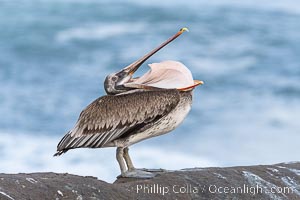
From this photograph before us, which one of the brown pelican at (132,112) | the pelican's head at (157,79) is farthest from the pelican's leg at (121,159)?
the pelican's head at (157,79)

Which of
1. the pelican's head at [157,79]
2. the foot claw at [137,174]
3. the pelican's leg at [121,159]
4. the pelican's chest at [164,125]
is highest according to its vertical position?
the pelican's head at [157,79]

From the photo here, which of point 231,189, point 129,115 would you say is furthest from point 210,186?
point 129,115

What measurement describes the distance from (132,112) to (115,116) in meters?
0.13

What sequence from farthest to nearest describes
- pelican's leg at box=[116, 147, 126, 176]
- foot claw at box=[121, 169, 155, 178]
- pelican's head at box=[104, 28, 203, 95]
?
pelican's head at box=[104, 28, 203, 95] < pelican's leg at box=[116, 147, 126, 176] < foot claw at box=[121, 169, 155, 178]

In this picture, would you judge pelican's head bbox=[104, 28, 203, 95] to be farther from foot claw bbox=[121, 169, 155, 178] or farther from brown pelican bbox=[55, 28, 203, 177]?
foot claw bbox=[121, 169, 155, 178]

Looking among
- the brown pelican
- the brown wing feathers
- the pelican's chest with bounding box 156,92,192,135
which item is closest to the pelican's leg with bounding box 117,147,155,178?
the brown pelican

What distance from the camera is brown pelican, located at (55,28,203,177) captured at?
23.7 ft

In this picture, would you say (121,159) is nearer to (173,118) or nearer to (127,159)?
(127,159)

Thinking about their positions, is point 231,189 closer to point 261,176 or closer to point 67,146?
point 261,176

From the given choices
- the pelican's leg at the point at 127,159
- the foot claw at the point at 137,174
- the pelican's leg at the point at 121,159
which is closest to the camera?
the foot claw at the point at 137,174

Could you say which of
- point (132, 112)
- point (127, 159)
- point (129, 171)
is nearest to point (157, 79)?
point (132, 112)

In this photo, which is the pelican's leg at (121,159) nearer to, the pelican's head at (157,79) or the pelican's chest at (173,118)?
the pelican's chest at (173,118)

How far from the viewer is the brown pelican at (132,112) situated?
23.7 feet

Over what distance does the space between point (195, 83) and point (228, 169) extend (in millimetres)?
688
